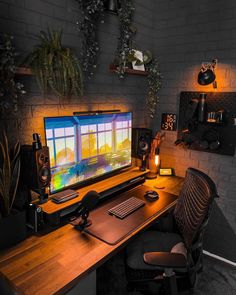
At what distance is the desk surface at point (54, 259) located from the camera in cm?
110

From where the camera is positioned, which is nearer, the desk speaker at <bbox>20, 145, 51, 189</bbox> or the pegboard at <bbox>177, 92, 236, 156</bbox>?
the desk speaker at <bbox>20, 145, 51, 189</bbox>

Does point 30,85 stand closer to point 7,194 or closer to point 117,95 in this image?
point 7,194

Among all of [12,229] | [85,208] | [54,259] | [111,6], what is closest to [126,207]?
[85,208]

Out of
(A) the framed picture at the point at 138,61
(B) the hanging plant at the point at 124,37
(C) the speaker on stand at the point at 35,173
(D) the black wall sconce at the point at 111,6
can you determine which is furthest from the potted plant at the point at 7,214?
(A) the framed picture at the point at 138,61

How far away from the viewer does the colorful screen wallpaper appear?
1659 millimetres

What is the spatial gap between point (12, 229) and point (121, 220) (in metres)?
0.68

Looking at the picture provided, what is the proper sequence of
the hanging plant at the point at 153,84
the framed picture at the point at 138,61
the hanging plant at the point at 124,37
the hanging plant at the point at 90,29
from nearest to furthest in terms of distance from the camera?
1. the hanging plant at the point at 90,29
2. the hanging plant at the point at 124,37
3. the framed picture at the point at 138,61
4. the hanging plant at the point at 153,84

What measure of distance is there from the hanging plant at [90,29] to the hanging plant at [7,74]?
649 millimetres

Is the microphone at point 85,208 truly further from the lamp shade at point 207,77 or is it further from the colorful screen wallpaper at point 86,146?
the lamp shade at point 207,77

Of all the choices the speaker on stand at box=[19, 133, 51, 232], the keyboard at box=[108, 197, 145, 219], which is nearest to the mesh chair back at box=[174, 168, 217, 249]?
the keyboard at box=[108, 197, 145, 219]

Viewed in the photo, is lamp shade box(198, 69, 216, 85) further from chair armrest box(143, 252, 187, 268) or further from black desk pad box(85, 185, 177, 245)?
chair armrest box(143, 252, 187, 268)

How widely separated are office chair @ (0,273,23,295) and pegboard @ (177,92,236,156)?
1870 mm

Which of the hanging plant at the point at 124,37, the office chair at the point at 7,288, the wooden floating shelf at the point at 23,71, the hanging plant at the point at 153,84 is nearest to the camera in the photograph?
the office chair at the point at 7,288

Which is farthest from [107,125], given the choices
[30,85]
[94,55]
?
[30,85]
